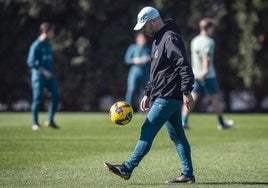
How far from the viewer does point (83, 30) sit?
97.3 ft

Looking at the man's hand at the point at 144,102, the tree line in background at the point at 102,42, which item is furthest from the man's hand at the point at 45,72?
the tree line in background at the point at 102,42

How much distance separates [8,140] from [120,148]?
2579 millimetres

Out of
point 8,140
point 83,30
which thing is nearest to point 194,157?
point 8,140

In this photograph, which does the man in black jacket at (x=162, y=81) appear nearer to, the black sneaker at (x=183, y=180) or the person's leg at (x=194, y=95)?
the black sneaker at (x=183, y=180)

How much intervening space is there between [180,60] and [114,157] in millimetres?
3587

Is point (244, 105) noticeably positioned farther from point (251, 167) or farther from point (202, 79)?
point (251, 167)

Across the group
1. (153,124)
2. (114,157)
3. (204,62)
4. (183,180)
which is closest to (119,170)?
(153,124)

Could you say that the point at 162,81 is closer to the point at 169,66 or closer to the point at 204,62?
the point at 169,66

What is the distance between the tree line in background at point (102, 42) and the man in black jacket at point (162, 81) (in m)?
18.9

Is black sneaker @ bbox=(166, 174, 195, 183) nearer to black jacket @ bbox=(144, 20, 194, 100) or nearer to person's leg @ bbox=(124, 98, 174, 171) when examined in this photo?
person's leg @ bbox=(124, 98, 174, 171)

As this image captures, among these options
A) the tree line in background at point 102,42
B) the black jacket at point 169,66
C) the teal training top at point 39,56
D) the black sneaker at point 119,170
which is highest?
the black jacket at point 169,66

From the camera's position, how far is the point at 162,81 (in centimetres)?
873

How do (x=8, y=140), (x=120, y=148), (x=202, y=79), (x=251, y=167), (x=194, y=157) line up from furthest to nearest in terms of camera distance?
(x=202, y=79)
(x=8, y=140)
(x=120, y=148)
(x=194, y=157)
(x=251, y=167)

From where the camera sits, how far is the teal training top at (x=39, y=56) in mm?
16766
